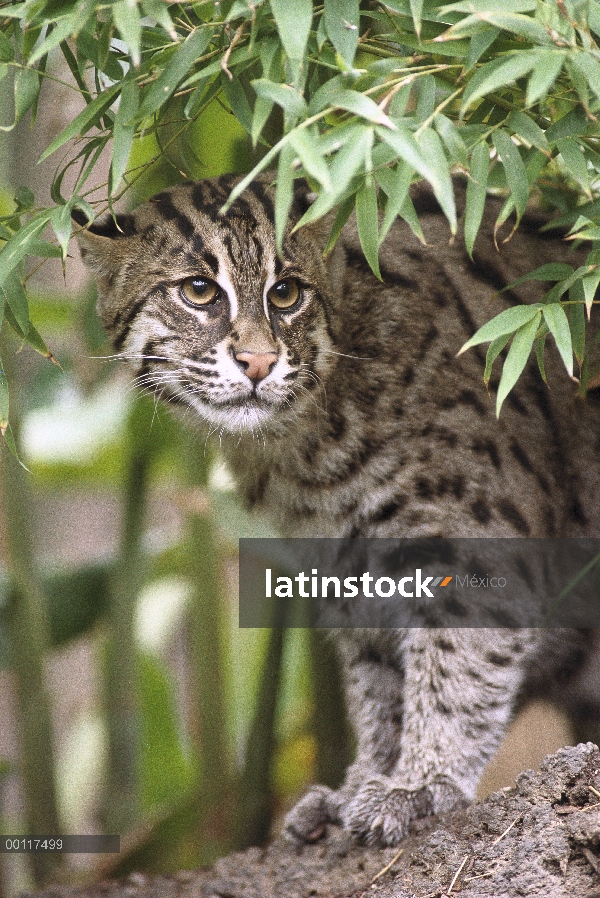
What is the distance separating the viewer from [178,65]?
273cm

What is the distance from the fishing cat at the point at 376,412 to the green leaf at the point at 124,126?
802mm

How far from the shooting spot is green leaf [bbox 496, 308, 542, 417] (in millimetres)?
2738

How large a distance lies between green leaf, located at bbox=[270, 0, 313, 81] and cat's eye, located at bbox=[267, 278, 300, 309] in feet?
4.13

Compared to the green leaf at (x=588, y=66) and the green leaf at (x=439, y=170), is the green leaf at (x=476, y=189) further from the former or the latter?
the green leaf at (x=588, y=66)

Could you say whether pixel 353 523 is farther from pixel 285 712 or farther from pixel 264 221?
pixel 285 712

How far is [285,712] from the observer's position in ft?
18.5

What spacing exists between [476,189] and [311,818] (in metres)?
2.47

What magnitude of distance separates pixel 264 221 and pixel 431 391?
92 centimetres

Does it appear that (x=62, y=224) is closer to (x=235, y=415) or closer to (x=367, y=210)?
(x=367, y=210)

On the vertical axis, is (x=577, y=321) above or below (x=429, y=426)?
above

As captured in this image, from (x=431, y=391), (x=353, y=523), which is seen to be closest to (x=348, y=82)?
(x=431, y=391)

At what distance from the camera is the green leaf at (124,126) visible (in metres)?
2.76

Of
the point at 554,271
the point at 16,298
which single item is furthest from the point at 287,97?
the point at 554,271

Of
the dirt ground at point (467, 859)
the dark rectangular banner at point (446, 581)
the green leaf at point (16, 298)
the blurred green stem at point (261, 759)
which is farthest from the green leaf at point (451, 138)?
the blurred green stem at point (261, 759)
